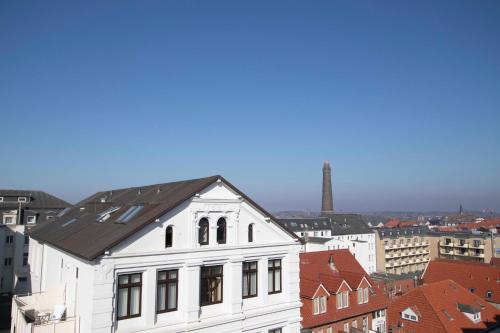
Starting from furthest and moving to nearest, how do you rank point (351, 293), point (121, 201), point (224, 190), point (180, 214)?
point (351, 293) < point (121, 201) < point (224, 190) < point (180, 214)

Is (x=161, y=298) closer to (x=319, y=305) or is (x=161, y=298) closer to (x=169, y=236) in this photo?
(x=169, y=236)

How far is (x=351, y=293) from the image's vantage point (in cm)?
3353

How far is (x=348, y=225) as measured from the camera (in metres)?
105

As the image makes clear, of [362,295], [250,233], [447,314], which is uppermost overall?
[250,233]

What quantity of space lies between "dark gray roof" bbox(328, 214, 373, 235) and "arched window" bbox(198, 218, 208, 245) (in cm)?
8330

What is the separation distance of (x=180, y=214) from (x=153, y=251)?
2276mm

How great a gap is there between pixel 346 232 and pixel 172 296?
289ft

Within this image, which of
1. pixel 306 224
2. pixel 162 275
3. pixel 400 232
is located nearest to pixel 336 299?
pixel 162 275

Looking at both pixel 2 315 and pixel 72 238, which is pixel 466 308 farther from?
pixel 2 315

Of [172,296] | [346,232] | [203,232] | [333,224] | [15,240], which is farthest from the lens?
[333,224]

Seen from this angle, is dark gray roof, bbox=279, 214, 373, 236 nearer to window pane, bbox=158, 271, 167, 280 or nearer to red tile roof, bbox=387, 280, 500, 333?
Result: red tile roof, bbox=387, 280, 500, 333

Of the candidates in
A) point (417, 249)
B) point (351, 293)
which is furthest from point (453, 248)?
point (351, 293)

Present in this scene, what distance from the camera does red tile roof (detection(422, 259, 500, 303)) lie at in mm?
53188

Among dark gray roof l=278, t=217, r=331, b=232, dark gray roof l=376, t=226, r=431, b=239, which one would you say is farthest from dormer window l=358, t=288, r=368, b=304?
dark gray roof l=376, t=226, r=431, b=239
